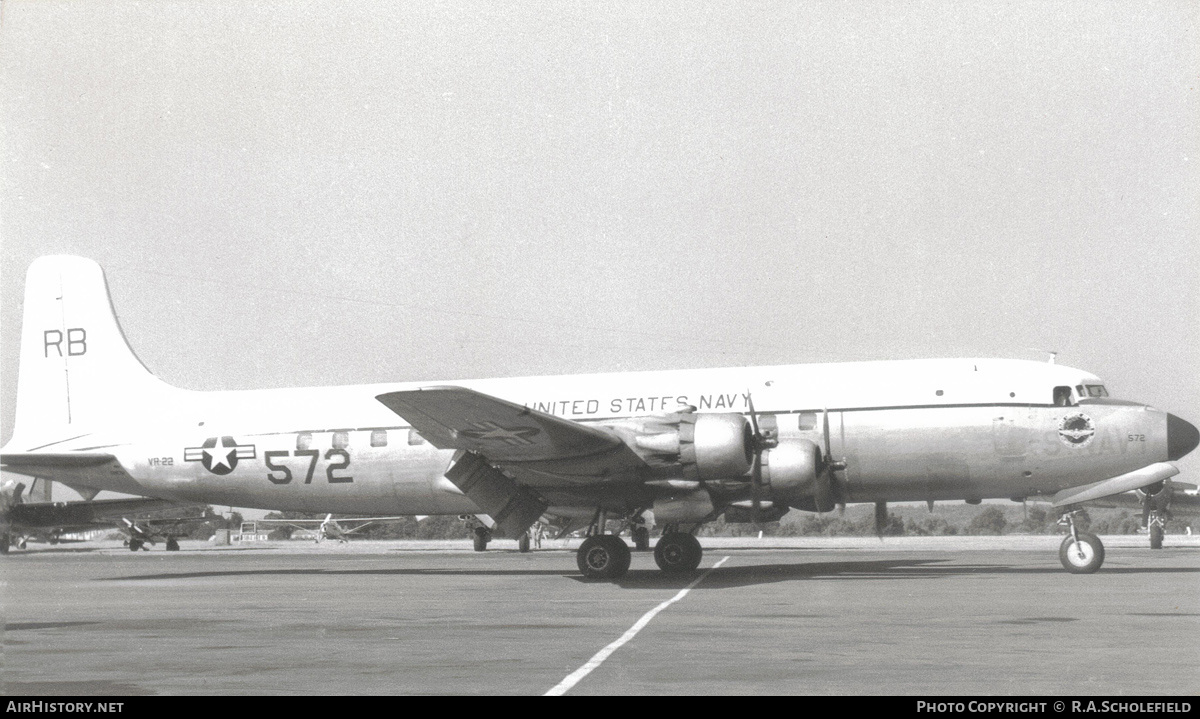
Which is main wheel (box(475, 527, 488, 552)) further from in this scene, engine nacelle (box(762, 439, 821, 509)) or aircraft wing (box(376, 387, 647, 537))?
engine nacelle (box(762, 439, 821, 509))

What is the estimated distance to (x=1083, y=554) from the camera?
1797 cm

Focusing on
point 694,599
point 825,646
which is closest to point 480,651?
point 825,646

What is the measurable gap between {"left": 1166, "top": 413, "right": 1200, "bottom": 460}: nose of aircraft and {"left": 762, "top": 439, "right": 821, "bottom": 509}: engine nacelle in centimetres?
549

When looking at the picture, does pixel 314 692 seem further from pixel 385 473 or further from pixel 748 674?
pixel 385 473

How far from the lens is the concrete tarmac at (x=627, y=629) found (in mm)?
7734

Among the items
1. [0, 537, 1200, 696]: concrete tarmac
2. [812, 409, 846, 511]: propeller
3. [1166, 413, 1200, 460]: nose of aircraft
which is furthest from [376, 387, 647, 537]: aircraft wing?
[1166, 413, 1200, 460]: nose of aircraft

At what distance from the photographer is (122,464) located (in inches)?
867

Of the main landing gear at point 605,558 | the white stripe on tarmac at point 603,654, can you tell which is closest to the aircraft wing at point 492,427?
the main landing gear at point 605,558

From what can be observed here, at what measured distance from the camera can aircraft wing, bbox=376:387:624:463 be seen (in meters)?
15.9

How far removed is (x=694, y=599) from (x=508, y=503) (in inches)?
206

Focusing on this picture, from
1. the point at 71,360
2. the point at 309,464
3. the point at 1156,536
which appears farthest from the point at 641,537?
the point at 1156,536

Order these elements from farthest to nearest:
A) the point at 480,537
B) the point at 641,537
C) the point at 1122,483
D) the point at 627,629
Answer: the point at 480,537
the point at 641,537
the point at 1122,483
the point at 627,629

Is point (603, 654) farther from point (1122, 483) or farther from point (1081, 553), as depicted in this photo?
point (1122, 483)

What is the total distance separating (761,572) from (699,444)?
4643 mm
